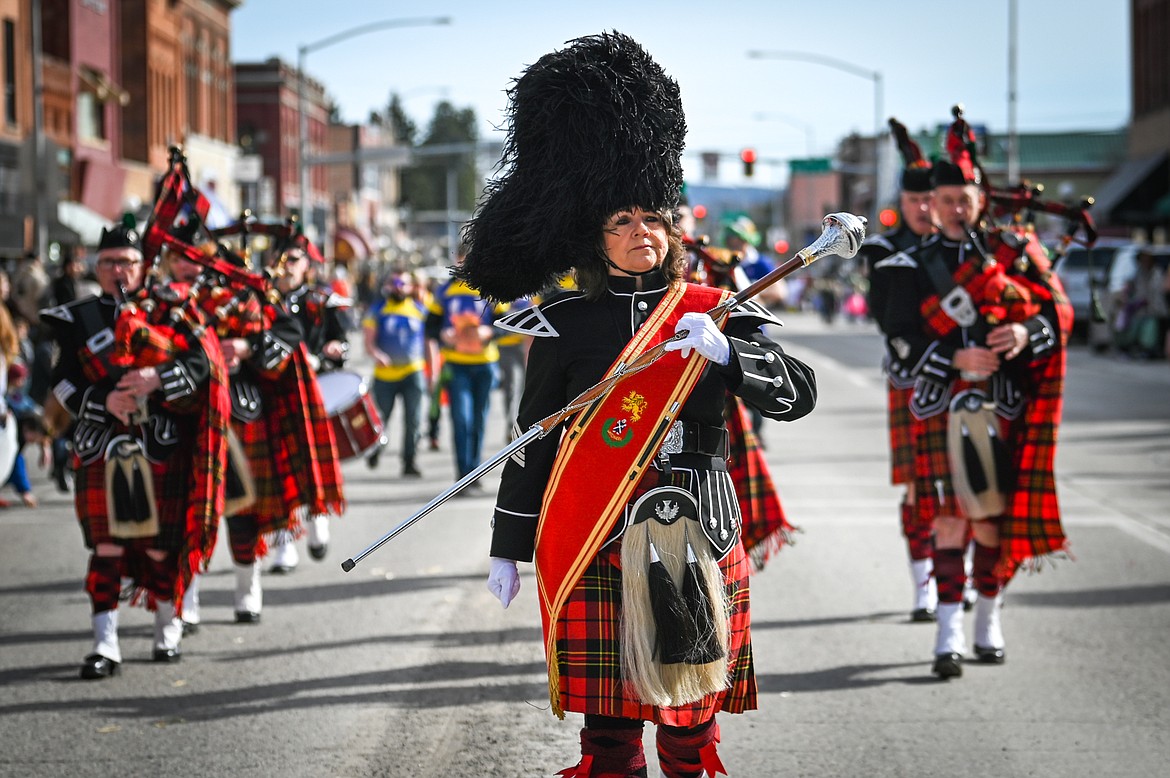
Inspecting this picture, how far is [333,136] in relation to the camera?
4166 inches

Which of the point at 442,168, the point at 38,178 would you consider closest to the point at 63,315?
the point at 38,178

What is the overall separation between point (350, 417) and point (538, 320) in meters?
5.51

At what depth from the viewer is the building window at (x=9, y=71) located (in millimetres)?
35406

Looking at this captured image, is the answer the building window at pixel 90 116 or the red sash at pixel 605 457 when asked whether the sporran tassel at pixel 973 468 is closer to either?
the red sash at pixel 605 457

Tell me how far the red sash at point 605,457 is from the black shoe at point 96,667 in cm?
325

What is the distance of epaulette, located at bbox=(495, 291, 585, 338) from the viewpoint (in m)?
4.23

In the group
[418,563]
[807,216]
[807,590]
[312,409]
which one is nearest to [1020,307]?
[807,590]

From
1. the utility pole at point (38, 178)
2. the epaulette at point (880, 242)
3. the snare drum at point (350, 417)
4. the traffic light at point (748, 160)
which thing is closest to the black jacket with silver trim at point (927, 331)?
the epaulette at point (880, 242)

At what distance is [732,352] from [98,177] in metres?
39.1

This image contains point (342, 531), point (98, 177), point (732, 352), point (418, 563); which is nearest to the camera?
point (732, 352)

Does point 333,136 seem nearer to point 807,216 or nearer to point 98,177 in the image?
point 807,216

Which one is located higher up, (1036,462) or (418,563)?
(1036,462)

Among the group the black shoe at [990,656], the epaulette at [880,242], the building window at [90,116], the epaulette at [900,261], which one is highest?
the building window at [90,116]

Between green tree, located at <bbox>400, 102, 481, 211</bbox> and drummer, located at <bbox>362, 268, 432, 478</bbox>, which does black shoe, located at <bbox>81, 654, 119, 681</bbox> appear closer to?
drummer, located at <bbox>362, 268, 432, 478</bbox>
